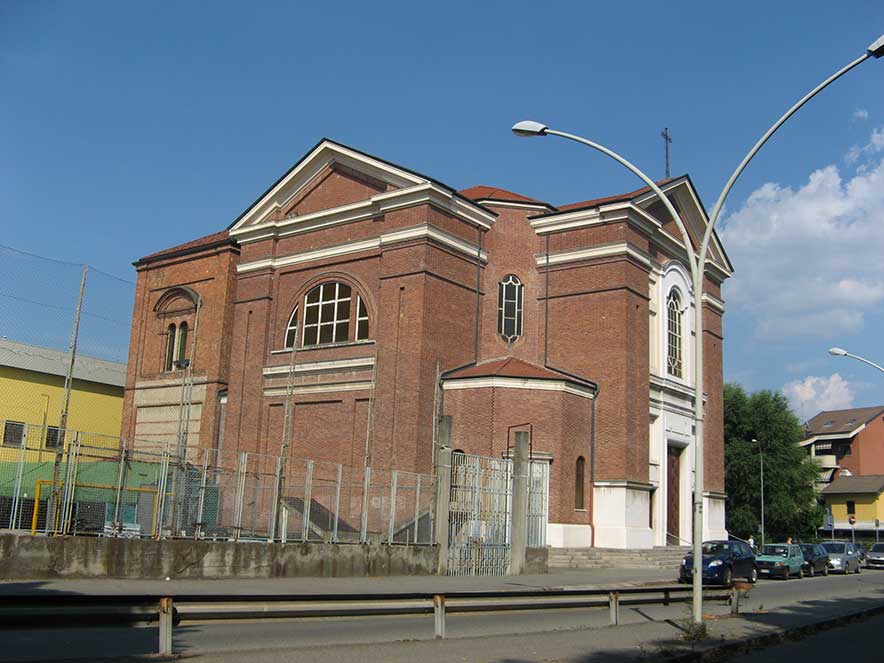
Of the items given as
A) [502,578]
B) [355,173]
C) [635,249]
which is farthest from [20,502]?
[635,249]

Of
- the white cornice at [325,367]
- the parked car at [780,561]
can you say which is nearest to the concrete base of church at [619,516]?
the parked car at [780,561]

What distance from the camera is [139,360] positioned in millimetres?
42031

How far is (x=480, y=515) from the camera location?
83.4 ft

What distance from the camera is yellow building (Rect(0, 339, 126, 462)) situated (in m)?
36.4

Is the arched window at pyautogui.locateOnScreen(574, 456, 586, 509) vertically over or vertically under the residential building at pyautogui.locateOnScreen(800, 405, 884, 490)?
under

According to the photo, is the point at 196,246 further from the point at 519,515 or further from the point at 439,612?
the point at 439,612

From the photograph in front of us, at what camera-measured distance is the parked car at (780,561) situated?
108 ft

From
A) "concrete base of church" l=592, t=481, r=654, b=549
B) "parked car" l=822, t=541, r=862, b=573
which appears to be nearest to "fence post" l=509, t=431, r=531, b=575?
"concrete base of church" l=592, t=481, r=654, b=549

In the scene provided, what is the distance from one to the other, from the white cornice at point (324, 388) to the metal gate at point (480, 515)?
27.4 ft

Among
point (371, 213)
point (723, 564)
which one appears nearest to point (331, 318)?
point (371, 213)

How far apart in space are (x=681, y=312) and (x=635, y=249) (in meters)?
5.55

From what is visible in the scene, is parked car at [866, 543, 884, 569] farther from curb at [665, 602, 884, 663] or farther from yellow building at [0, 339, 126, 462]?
yellow building at [0, 339, 126, 462]

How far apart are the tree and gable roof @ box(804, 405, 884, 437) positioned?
22.0m

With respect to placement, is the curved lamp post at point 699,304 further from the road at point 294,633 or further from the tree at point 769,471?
the tree at point 769,471
